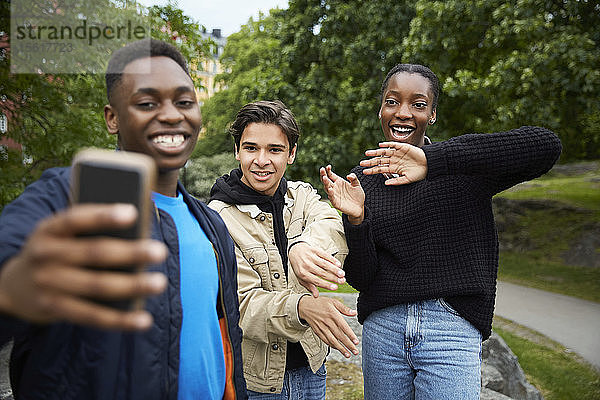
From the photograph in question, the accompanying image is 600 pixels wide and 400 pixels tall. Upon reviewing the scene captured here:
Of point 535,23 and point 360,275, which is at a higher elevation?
point 535,23

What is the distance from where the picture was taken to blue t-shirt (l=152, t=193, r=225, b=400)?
1.48 m

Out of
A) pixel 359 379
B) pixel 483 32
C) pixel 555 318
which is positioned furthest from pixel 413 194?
pixel 483 32

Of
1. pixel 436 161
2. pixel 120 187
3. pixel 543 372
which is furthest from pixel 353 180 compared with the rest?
pixel 543 372

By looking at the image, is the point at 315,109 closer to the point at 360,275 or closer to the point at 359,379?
the point at 359,379

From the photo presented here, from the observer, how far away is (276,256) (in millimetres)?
2197

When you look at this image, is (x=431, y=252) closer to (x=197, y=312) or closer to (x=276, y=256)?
(x=276, y=256)

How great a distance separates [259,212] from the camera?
2244 mm

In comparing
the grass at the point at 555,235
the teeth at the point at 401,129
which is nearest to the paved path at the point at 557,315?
the grass at the point at 555,235

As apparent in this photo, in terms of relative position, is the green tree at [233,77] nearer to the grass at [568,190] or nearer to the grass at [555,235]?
the grass at [568,190]

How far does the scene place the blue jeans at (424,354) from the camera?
1967 mm

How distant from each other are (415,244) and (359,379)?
2746 millimetres

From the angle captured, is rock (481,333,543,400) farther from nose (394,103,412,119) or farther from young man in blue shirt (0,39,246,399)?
young man in blue shirt (0,39,246,399)

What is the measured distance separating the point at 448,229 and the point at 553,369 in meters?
4.96

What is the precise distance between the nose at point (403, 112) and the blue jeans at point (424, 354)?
0.90 meters
